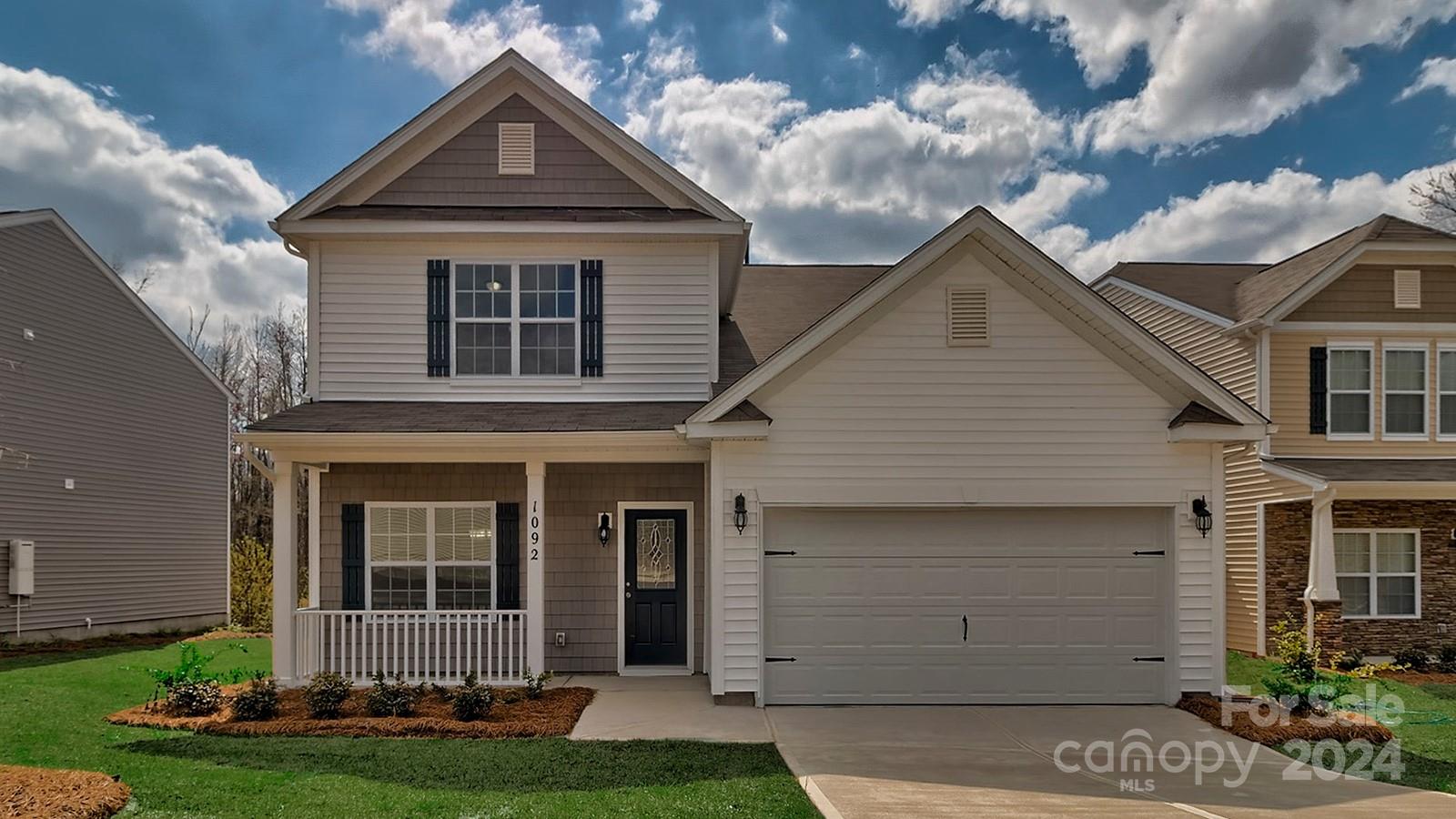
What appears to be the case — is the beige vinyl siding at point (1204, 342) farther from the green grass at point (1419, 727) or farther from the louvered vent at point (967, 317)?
the louvered vent at point (967, 317)

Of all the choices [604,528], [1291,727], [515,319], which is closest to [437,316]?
[515,319]

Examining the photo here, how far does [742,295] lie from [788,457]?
5740 millimetres

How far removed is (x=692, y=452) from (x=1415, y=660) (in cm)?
1146

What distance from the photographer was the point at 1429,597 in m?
14.3

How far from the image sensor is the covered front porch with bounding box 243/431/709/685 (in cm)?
1127

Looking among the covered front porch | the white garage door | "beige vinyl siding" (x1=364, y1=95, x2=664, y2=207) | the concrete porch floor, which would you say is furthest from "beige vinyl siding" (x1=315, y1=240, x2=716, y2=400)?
the concrete porch floor

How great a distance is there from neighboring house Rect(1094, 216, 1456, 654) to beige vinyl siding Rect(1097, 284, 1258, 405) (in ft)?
0.29

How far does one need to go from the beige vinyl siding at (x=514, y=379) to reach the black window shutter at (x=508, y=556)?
145 centimetres

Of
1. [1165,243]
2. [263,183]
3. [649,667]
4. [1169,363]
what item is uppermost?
[263,183]

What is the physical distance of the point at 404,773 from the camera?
22.8ft

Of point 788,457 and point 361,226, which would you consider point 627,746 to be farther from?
point 361,226

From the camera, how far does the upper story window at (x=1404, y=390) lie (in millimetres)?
14578

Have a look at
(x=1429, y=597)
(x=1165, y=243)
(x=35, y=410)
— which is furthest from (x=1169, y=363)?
(x=35, y=410)

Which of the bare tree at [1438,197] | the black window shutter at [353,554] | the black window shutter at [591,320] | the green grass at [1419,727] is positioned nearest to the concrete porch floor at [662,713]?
the black window shutter at [353,554]
